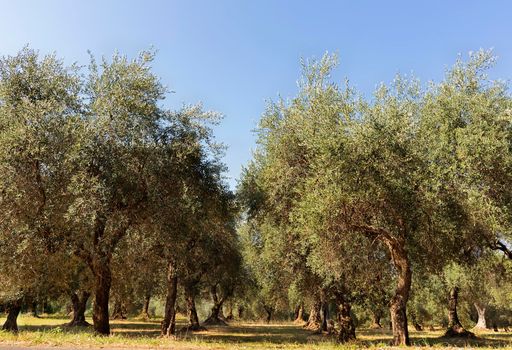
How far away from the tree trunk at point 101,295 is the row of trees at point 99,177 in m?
0.07

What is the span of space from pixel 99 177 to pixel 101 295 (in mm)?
8486

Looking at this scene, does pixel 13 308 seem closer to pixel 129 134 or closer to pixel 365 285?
pixel 129 134

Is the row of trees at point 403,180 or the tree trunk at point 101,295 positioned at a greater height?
the row of trees at point 403,180

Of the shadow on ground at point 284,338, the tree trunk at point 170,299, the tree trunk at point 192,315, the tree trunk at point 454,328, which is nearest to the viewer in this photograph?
the shadow on ground at point 284,338

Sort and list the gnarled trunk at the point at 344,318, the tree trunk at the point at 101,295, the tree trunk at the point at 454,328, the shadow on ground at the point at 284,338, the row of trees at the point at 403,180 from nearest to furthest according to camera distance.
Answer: the row of trees at the point at 403,180
the tree trunk at the point at 101,295
the shadow on ground at the point at 284,338
the gnarled trunk at the point at 344,318
the tree trunk at the point at 454,328

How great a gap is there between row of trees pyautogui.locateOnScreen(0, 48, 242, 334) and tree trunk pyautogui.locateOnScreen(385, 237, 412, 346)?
489 inches

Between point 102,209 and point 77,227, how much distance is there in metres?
2.49

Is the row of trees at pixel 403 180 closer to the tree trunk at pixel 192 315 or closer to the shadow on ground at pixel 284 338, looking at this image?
the shadow on ground at pixel 284 338

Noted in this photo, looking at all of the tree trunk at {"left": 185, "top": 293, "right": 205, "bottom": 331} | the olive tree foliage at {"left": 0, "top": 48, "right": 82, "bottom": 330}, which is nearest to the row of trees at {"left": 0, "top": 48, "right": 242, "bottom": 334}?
the olive tree foliage at {"left": 0, "top": 48, "right": 82, "bottom": 330}

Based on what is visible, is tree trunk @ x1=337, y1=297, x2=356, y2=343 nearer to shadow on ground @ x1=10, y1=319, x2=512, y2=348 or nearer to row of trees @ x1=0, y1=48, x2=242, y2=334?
shadow on ground @ x1=10, y1=319, x2=512, y2=348

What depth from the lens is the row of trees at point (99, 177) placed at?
21875mm

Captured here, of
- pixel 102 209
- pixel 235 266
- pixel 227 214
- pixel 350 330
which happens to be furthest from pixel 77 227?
pixel 235 266

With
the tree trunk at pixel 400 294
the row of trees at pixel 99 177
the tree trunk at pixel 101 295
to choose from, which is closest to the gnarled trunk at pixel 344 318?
the tree trunk at pixel 400 294

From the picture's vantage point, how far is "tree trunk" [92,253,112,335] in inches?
1019
